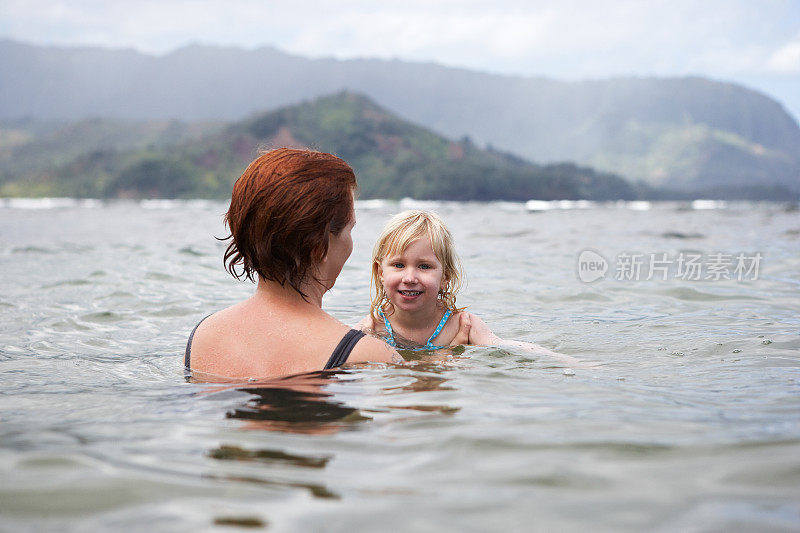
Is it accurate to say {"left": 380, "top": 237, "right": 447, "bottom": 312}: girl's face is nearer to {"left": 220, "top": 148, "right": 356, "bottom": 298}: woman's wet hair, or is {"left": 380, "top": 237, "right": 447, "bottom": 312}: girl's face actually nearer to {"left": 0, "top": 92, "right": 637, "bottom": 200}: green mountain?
{"left": 220, "top": 148, "right": 356, "bottom": 298}: woman's wet hair

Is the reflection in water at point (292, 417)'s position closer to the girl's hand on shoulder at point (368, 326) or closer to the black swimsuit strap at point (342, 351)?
the black swimsuit strap at point (342, 351)

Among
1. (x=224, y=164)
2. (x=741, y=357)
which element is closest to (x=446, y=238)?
(x=741, y=357)

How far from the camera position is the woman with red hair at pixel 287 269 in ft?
10.7

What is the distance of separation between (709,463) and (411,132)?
160 metres

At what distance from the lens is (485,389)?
3939mm

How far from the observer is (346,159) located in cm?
10375

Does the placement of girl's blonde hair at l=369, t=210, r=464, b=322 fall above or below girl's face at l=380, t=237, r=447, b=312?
above

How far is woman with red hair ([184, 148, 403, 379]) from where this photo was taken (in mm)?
3248

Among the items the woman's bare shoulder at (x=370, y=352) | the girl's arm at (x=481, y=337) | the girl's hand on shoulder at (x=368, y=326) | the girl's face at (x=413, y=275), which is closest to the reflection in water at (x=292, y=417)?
the woman's bare shoulder at (x=370, y=352)

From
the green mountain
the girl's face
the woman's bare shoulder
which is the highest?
the green mountain

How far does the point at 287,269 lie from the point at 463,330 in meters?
2.72

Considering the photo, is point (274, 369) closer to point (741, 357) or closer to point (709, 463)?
point (709, 463)

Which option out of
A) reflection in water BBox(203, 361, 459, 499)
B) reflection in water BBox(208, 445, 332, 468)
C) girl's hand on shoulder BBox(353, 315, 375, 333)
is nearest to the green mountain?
girl's hand on shoulder BBox(353, 315, 375, 333)

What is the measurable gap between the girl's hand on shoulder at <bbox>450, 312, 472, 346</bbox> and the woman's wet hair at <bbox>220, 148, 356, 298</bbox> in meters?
2.60
